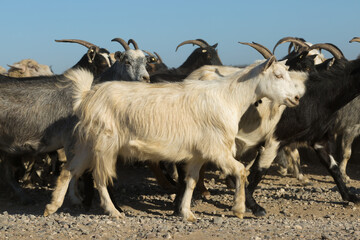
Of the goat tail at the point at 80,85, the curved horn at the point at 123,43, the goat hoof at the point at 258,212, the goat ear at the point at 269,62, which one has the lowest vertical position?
the goat hoof at the point at 258,212

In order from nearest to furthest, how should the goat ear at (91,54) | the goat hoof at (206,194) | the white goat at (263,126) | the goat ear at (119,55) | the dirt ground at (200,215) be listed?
1. the dirt ground at (200,215)
2. the white goat at (263,126)
3. the goat hoof at (206,194)
4. the goat ear at (119,55)
5. the goat ear at (91,54)

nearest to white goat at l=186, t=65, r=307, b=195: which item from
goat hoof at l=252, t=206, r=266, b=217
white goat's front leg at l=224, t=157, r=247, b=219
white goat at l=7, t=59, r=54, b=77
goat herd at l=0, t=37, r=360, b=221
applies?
goat herd at l=0, t=37, r=360, b=221

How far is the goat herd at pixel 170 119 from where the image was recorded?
282 inches

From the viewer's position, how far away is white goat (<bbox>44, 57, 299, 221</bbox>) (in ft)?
23.4

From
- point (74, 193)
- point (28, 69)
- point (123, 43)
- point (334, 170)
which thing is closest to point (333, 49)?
point (334, 170)

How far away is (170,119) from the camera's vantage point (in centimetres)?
718

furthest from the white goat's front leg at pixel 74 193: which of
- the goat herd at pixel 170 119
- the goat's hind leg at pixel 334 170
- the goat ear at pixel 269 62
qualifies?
the goat's hind leg at pixel 334 170

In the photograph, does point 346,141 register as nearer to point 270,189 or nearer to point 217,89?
point 270,189

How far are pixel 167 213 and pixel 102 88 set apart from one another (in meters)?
1.79

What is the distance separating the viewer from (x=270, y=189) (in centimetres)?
1016

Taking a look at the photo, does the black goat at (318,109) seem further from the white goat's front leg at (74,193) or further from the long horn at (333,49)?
the white goat's front leg at (74,193)

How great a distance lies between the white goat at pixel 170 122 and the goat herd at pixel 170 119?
0.01 metres

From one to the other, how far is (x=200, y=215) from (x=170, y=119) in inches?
56.9

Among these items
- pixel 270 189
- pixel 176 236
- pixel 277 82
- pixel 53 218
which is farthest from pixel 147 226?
pixel 270 189
